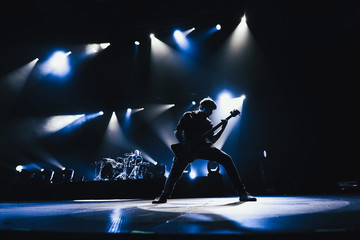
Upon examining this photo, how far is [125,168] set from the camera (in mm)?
8672

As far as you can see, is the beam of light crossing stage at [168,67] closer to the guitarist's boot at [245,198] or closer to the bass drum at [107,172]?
the bass drum at [107,172]

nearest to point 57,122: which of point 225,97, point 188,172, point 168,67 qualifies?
point 168,67

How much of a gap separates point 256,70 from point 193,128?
188 inches

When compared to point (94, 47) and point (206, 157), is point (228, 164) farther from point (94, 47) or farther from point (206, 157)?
Answer: point (94, 47)

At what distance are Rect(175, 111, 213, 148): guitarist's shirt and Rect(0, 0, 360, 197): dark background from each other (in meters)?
3.61

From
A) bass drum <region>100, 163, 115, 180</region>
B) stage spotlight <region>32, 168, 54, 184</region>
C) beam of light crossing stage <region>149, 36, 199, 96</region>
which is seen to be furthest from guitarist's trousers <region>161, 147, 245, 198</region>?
stage spotlight <region>32, 168, 54, 184</region>

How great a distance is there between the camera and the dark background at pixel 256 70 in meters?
4.89

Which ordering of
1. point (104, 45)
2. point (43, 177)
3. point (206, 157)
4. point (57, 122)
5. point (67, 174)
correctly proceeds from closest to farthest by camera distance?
point (206, 157) → point (104, 45) → point (43, 177) → point (67, 174) → point (57, 122)

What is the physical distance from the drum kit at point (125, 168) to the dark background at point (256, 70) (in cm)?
337

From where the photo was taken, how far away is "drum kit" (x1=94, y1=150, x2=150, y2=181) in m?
8.22

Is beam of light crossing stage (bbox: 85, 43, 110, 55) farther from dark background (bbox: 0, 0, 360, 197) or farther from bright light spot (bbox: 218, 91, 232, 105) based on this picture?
bright light spot (bbox: 218, 91, 232, 105)

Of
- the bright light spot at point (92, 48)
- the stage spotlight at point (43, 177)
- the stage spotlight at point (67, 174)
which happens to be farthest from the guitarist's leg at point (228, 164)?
the stage spotlight at point (43, 177)

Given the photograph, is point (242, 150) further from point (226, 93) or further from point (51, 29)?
point (51, 29)

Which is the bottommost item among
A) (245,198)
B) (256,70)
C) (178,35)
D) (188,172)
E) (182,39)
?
(245,198)
